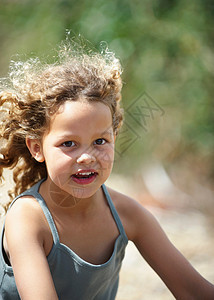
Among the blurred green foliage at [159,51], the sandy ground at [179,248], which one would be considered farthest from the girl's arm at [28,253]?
the blurred green foliage at [159,51]

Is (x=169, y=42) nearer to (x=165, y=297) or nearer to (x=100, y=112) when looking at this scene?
(x=165, y=297)

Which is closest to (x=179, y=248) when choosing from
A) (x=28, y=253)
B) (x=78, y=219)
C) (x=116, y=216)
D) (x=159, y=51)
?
(x=159, y=51)

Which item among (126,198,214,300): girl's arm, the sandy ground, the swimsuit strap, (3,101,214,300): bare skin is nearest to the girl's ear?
(3,101,214,300): bare skin

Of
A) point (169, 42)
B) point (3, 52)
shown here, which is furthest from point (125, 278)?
point (3, 52)

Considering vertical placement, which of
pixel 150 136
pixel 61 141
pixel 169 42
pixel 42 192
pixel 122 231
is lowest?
pixel 122 231

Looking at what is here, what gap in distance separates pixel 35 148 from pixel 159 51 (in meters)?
2.52

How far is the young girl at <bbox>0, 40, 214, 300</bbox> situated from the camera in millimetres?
1505

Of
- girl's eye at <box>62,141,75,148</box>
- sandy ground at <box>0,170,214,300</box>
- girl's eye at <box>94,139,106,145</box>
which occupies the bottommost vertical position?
sandy ground at <box>0,170,214,300</box>

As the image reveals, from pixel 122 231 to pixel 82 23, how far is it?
9.05 feet

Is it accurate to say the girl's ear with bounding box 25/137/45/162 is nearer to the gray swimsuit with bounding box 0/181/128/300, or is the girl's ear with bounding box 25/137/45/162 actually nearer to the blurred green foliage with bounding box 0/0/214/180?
the gray swimsuit with bounding box 0/181/128/300

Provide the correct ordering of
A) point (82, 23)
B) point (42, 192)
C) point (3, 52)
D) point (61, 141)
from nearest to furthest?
1. point (61, 141)
2. point (42, 192)
3. point (82, 23)
4. point (3, 52)

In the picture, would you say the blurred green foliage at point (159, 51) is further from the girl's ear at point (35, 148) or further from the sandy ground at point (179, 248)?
the girl's ear at point (35, 148)

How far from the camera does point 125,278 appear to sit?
119 inches

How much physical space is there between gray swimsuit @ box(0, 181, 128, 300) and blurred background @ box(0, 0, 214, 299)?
1835 millimetres
